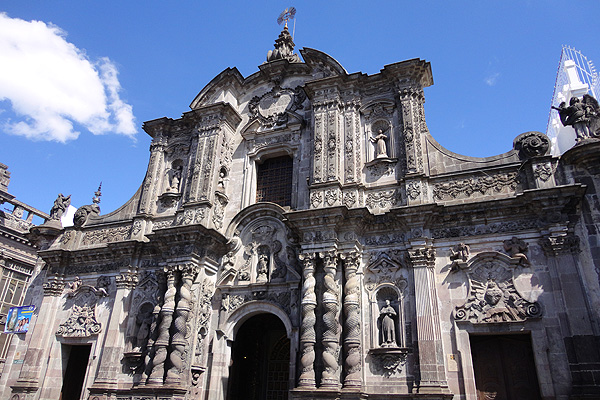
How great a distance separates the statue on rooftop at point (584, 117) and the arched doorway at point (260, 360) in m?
11.2

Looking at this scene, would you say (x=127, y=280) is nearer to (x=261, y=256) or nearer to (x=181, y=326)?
(x=181, y=326)

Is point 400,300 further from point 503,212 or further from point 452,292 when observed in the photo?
point 503,212

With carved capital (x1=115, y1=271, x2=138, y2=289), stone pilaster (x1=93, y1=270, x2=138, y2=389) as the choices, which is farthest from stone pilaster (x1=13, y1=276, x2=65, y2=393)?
carved capital (x1=115, y1=271, x2=138, y2=289)

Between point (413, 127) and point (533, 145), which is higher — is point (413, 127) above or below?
above

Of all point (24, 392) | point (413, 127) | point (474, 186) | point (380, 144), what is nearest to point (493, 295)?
point (474, 186)

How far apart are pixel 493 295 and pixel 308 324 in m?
4.96

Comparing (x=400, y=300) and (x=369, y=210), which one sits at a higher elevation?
(x=369, y=210)

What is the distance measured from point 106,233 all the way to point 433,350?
13.0 m

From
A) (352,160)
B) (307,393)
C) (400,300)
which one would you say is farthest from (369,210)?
(307,393)

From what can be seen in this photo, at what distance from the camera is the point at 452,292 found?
39.7 feet

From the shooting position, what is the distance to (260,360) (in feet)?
51.6

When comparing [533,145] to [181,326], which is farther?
[181,326]

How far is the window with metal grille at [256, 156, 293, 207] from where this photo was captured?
53.7 feet

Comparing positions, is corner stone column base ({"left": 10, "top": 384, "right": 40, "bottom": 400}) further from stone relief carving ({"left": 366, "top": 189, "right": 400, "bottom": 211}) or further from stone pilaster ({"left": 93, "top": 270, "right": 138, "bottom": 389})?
stone relief carving ({"left": 366, "top": 189, "right": 400, "bottom": 211})
